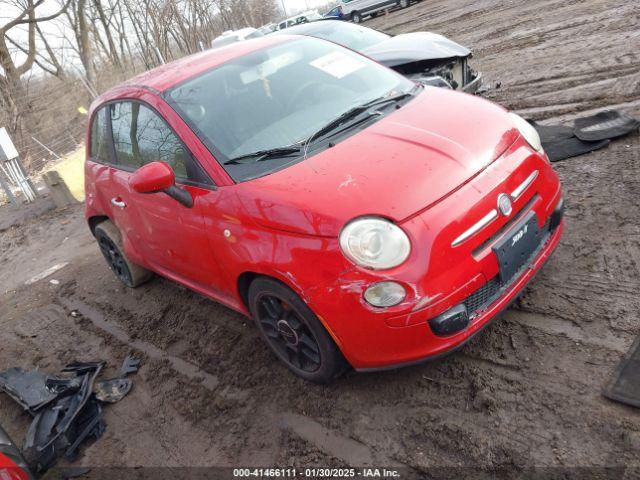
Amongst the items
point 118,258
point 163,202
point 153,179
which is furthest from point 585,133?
point 118,258

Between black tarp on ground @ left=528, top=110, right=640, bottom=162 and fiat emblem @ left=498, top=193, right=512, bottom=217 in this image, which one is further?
black tarp on ground @ left=528, top=110, right=640, bottom=162

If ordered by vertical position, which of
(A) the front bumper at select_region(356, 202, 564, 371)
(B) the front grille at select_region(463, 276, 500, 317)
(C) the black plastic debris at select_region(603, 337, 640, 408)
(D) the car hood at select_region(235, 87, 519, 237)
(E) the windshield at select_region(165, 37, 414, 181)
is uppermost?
(E) the windshield at select_region(165, 37, 414, 181)

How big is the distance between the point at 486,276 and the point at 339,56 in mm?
2151

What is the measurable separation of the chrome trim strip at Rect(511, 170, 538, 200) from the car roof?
7.11ft

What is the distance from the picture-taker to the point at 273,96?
3.32 m

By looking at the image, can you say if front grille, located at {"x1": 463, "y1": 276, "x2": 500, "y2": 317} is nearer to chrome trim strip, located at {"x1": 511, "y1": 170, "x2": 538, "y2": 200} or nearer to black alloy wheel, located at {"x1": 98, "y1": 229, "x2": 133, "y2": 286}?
chrome trim strip, located at {"x1": 511, "y1": 170, "x2": 538, "y2": 200}

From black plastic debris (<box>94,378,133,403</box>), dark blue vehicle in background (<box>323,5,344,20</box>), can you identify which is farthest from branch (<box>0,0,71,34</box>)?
black plastic debris (<box>94,378,133,403</box>)

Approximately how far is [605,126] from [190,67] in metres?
3.87

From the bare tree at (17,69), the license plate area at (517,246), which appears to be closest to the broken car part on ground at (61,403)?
the license plate area at (517,246)

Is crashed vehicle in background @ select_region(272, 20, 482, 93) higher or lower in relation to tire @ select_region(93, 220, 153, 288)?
higher

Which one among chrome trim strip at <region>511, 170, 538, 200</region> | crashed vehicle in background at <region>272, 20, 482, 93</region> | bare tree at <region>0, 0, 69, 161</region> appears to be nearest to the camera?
chrome trim strip at <region>511, 170, 538, 200</region>

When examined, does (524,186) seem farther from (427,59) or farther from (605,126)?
(427,59)

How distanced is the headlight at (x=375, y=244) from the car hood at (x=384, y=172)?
5 cm

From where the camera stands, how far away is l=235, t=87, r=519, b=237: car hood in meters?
2.44
